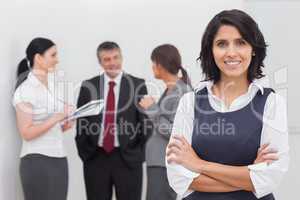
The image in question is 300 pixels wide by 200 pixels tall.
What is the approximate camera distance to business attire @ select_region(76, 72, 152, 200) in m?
3.67

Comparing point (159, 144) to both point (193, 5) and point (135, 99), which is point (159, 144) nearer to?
point (135, 99)

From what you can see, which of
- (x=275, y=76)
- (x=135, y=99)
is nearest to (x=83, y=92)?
(x=135, y=99)

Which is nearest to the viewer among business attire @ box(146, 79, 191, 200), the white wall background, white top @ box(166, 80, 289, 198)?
white top @ box(166, 80, 289, 198)

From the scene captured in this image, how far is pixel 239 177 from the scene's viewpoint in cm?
186

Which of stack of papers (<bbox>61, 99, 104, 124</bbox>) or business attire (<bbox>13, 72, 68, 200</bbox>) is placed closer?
business attire (<bbox>13, 72, 68, 200</bbox>)

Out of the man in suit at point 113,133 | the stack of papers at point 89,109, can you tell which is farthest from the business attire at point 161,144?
the stack of papers at point 89,109

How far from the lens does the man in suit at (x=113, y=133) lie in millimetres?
3676

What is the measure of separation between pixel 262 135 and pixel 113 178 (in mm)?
1966

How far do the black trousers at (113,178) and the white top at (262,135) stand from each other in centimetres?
172

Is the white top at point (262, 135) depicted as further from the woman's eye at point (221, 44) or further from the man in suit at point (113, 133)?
the man in suit at point (113, 133)

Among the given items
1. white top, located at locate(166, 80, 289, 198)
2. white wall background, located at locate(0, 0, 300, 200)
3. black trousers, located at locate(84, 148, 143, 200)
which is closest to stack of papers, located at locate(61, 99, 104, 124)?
white wall background, located at locate(0, 0, 300, 200)

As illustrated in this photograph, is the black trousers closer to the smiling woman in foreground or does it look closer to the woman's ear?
the woman's ear

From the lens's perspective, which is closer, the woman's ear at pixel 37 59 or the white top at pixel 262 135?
the white top at pixel 262 135

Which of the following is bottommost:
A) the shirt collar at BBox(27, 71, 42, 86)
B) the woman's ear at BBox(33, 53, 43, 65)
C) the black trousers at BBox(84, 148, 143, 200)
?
the black trousers at BBox(84, 148, 143, 200)
